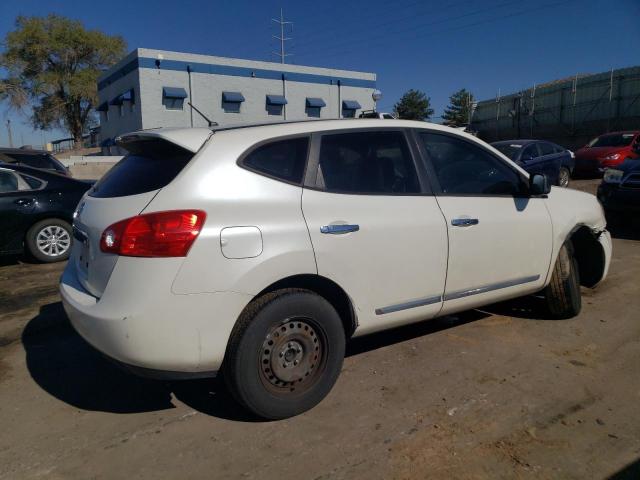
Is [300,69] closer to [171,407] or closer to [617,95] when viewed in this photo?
[617,95]

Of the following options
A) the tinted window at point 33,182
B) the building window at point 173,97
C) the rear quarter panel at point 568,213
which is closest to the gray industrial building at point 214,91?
the building window at point 173,97

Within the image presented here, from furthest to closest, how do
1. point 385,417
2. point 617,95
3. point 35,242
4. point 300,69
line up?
point 300,69, point 617,95, point 35,242, point 385,417

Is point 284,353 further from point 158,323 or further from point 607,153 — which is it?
point 607,153

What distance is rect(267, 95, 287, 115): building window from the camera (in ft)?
110

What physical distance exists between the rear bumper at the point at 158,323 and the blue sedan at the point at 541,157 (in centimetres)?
1053

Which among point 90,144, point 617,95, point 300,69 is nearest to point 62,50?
point 90,144

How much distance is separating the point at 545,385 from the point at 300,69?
1341 inches

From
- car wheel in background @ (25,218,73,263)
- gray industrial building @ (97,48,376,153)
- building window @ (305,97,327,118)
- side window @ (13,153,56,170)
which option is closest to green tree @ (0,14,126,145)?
gray industrial building @ (97,48,376,153)

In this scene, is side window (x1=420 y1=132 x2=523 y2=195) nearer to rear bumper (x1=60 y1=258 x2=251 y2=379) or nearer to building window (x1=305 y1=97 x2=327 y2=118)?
rear bumper (x1=60 y1=258 x2=251 y2=379)

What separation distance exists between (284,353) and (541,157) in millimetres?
12124

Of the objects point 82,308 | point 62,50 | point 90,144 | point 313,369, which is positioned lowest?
point 313,369

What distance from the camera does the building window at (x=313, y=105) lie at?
35.1 m

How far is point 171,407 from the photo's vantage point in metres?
3.21

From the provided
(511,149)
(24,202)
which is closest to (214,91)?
(511,149)
